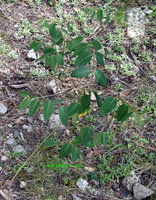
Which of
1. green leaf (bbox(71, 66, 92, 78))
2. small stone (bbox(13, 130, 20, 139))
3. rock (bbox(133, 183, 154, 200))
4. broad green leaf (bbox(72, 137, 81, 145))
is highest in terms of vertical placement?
green leaf (bbox(71, 66, 92, 78))

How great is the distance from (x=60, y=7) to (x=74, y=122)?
149 centimetres

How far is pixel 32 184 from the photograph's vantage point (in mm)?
1895

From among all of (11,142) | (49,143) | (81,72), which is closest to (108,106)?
(81,72)

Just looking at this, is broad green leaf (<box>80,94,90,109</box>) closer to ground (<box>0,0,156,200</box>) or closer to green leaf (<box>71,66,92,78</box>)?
green leaf (<box>71,66,92,78</box>)

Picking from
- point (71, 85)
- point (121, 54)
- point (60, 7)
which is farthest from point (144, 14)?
point (71, 85)

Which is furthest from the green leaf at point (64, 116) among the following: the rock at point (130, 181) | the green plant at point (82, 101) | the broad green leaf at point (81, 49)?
the rock at point (130, 181)

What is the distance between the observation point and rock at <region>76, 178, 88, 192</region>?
6.34ft

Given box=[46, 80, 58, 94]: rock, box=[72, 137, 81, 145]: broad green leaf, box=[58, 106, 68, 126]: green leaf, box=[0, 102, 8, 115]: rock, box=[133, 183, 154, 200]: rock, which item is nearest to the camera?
box=[58, 106, 68, 126]: green leaf

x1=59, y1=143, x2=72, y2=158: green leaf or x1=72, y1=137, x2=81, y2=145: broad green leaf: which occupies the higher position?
x1=72, y1=137, x2=81, y2=145: broad green leaf

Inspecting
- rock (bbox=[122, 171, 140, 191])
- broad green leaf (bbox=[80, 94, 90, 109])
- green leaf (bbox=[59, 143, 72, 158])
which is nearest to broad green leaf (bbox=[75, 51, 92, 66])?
broad green leaf (bbox=[80, 94, 90, 109])

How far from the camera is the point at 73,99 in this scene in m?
2.40

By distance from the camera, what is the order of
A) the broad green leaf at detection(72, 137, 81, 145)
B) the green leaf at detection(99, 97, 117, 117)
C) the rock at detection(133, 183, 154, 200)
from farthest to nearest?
the rock at detection(133, 183, 154, 200) < the broad green leaf at detection(72, 137, 81, 145) < the green leaf at detection(99, 97, 117, 117)

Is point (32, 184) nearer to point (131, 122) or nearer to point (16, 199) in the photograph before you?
point (16, 199)

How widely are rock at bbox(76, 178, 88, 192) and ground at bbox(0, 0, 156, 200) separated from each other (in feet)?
0.09
